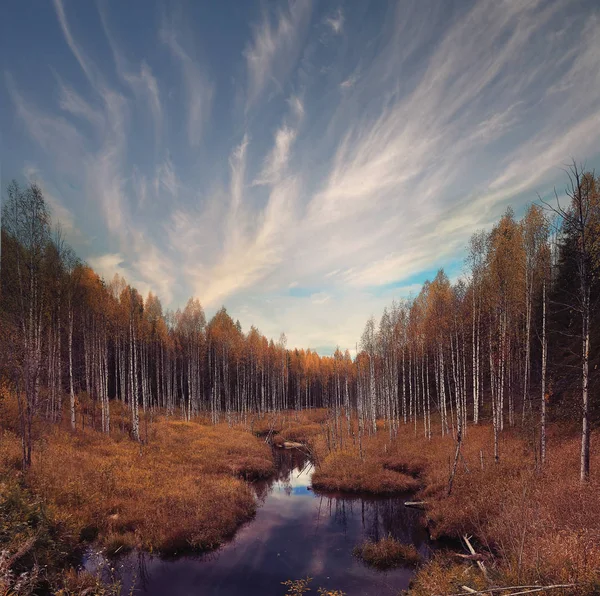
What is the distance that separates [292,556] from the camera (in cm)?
1266

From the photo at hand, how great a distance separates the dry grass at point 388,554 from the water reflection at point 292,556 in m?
0.39

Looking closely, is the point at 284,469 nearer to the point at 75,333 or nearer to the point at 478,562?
the point at 478,562

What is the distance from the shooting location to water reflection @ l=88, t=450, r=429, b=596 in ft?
34.8

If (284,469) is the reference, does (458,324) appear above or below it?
above

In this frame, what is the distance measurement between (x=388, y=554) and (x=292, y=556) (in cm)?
371

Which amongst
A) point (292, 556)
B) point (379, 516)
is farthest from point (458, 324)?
point (292, 556)

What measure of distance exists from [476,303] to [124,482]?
80.1ft

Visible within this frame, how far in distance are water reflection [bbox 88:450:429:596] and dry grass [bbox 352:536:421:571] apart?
39 centimetres

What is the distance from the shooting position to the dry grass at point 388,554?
38.4 feet

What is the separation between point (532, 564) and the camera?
691 centimetres

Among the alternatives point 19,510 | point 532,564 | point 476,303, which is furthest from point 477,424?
point 19,510

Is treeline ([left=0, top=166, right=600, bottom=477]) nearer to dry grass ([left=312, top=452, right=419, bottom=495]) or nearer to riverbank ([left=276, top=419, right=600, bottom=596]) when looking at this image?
riverbank ([left=276, top=419, right=600, bottom=596])

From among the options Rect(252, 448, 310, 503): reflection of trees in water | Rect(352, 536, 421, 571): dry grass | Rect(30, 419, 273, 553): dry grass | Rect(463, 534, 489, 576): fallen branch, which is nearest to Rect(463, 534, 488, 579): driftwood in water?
Rect(463, 534, 489, 576): fallen branch

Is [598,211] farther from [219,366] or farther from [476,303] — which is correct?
[219,366]
